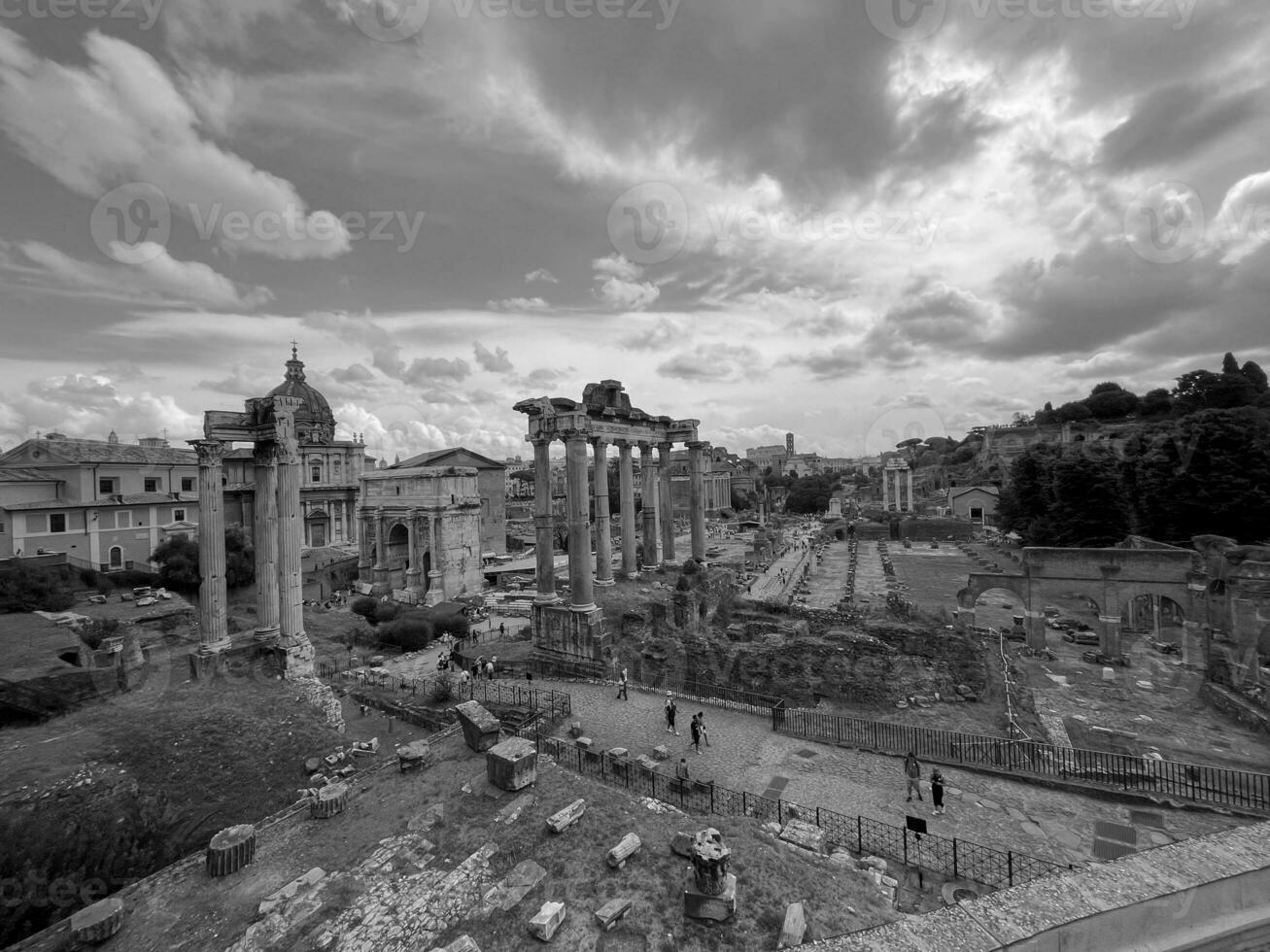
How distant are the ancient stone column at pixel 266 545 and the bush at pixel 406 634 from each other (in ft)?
31.7

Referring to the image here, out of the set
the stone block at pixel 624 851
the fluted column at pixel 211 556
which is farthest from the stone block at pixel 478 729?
the fluted column at pixel 211 556

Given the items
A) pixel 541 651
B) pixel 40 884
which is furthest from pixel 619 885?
pixel 541 651

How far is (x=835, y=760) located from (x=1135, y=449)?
50454mm

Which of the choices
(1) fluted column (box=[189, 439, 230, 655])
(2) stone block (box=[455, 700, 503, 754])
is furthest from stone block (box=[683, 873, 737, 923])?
(1) fluted column (box=[189, 439, 230, 655])

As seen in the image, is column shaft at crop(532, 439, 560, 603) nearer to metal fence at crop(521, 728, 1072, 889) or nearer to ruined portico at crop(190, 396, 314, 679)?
ruined portico at crop(190, 396, 314, 679)

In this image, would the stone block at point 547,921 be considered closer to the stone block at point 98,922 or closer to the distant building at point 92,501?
the stone block at point 98,922

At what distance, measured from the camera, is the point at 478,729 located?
10.8 meters

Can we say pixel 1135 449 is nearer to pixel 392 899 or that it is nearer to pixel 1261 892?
pixel 1261 892

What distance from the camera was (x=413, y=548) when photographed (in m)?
42.7

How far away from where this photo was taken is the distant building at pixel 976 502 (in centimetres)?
8844

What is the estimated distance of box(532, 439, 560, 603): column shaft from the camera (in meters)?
21.2

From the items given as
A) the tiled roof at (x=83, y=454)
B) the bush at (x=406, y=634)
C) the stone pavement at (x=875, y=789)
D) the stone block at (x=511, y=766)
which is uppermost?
the tiled roof at (x=83, y=454)

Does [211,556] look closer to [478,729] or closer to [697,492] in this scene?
[478,729]

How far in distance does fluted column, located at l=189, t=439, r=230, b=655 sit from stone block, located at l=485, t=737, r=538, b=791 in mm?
13650
